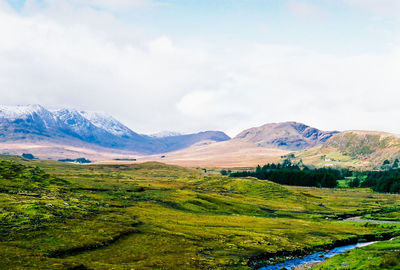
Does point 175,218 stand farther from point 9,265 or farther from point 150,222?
point 9,265

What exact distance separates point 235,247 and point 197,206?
64408mm

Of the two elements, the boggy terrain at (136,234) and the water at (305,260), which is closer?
the boggy terrain at (136,234)

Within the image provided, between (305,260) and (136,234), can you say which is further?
(136,234)

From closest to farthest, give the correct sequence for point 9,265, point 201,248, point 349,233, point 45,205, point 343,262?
point 9,265
point 343,262
point 201,248
point 45,205
point 349,233

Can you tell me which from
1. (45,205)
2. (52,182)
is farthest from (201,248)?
(52,182)

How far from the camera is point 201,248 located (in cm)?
7325

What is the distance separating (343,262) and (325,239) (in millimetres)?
29617

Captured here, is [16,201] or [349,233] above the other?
[16,201]

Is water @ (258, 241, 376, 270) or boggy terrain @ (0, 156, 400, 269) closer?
boggy terrain @ (0, 156, 400, 269)

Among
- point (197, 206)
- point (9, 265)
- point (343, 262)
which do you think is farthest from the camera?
point (197, 206)

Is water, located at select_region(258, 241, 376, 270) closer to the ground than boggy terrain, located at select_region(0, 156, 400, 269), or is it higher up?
closer to the ground

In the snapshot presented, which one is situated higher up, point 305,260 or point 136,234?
point 136,234

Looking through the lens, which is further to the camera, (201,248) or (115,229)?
(115,229)

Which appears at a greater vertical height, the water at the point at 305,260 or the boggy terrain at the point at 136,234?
the boggy terrain at the point at 136,234
